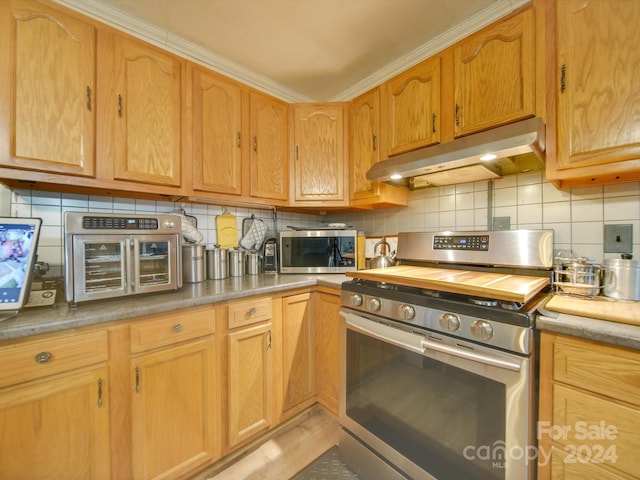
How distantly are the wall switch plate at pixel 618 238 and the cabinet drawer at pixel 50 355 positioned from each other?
2140mm

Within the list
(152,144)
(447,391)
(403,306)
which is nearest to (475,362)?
(447,391)

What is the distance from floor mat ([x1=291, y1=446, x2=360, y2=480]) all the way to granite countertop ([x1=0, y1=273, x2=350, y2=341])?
0.88 metres

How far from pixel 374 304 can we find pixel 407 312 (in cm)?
16

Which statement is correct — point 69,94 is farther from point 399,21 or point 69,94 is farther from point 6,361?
point 399,21

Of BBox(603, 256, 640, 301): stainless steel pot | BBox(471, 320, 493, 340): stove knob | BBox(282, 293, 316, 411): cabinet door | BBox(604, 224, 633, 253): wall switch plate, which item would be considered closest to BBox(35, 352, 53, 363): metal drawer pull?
BBox(282, 293, 316, 411): cabinet door

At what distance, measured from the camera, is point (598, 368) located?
72 centimetres

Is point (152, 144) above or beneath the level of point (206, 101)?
beneath

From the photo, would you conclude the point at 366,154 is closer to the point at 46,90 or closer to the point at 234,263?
the point at 234,263

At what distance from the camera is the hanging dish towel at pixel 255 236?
1977 millimetres

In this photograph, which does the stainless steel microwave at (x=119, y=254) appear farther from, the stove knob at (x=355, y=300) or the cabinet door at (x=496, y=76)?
the cabinet door at (x=496, y=76)

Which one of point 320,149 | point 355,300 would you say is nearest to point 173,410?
point 355,300

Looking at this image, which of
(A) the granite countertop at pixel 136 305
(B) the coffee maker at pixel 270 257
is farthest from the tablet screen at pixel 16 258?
(B) the coffee maker at pixel 270 257

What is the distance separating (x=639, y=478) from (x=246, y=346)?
1.39 m

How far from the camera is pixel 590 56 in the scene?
0.98 m
